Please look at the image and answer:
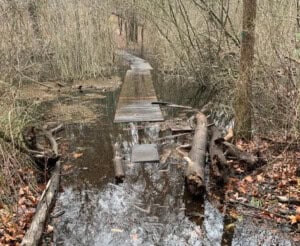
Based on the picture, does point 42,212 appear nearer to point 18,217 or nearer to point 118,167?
point 18,217

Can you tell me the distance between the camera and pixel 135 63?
1773cm

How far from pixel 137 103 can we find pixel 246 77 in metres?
4.58

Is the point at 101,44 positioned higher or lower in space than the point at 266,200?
higher

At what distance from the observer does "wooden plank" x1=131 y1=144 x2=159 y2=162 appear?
5.88 metres

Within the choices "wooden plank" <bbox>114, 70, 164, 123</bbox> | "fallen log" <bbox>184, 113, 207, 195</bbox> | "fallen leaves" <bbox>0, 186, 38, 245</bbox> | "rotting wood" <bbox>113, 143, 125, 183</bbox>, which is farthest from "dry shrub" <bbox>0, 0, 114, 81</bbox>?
"fallen leaves" <bbox>0, 186, 38, 245</bbox>

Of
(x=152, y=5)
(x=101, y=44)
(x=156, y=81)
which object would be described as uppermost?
(x=152, y=5)

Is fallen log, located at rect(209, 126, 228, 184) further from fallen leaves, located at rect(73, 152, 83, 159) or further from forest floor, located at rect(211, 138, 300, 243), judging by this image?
fallen leaves, located at rect(73, 152, 83, 159)

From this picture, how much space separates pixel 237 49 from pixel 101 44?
6.24m

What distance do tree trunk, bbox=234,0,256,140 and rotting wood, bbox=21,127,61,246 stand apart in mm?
3065

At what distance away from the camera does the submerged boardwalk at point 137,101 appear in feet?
27.8

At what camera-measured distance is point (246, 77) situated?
5672mm

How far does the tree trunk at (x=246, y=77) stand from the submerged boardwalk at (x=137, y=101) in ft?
8.88

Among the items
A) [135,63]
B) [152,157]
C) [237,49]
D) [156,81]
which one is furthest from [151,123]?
[135,63]

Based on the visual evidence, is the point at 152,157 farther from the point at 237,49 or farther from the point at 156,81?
the point at 156,81
